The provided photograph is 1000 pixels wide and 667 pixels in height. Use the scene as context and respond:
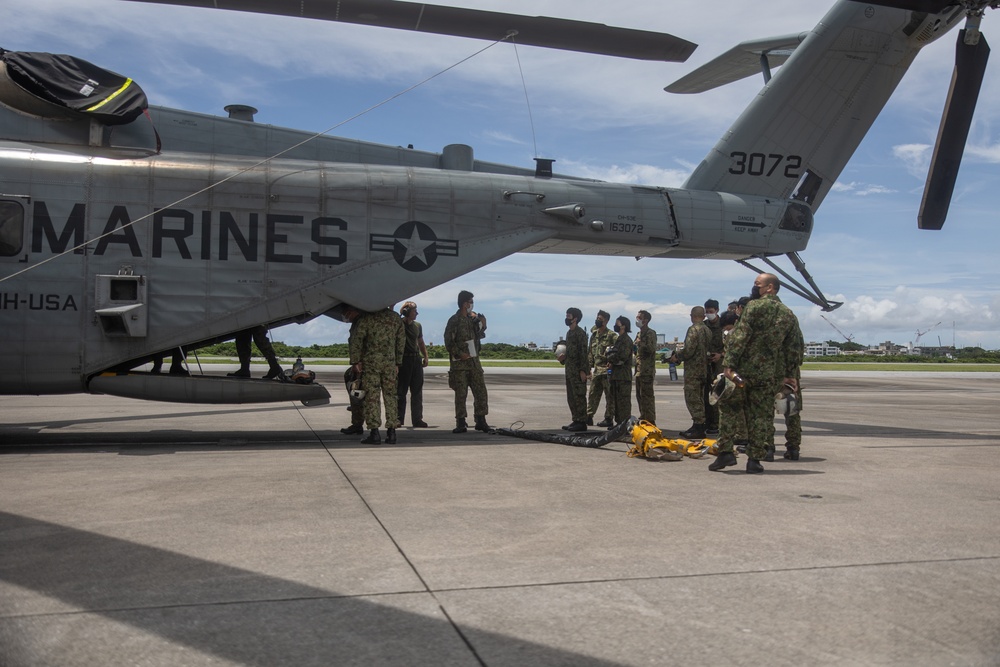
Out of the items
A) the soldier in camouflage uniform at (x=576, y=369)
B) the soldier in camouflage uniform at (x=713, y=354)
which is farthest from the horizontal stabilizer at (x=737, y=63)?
the soldier in camouflage uniform at (x=576, y=369)

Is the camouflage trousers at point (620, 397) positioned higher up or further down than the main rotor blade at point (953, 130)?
further down

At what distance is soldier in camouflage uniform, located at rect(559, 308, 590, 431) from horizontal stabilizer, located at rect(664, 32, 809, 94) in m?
4.29

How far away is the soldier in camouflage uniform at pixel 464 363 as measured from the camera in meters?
10.5

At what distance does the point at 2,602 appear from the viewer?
3168mm

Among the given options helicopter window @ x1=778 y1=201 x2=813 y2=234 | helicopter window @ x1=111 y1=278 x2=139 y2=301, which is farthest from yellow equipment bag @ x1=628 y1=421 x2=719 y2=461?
helicopter window @ x1=111 y1=278 x2=139 y2=301

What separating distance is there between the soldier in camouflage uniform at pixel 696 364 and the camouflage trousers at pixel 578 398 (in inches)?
55.7

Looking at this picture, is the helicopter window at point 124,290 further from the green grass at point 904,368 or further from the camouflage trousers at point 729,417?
the green grass at point 904,368

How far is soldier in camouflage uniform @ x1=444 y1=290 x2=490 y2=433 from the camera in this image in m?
10.5

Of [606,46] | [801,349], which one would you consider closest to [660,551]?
[801,349]

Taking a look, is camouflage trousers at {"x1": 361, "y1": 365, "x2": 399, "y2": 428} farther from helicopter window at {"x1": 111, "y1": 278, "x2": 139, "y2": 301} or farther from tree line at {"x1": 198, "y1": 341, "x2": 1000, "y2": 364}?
tree line at {"x1": 198, "y1": 341, "x2": 1000, "y2": 364}

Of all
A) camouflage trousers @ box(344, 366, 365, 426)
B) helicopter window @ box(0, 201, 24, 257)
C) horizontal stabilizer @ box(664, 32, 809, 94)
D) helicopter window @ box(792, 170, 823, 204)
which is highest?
horizontal stabilizer @ box(664, 32, 809, 94)

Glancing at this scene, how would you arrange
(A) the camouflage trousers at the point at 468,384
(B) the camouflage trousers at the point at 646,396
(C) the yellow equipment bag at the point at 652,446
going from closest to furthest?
(C) the yellow equipment bag at the point at 652,446 < (A) the camouflage trousers at the point at 468,384 < (B) the camouflage trousers at the point at 646,396

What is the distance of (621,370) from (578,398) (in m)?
0.74

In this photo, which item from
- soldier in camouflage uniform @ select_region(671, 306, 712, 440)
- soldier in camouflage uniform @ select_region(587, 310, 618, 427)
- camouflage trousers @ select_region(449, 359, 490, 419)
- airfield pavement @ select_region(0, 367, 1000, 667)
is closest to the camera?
airfield pavement @ select_region(0, 367, 1000, 667)
